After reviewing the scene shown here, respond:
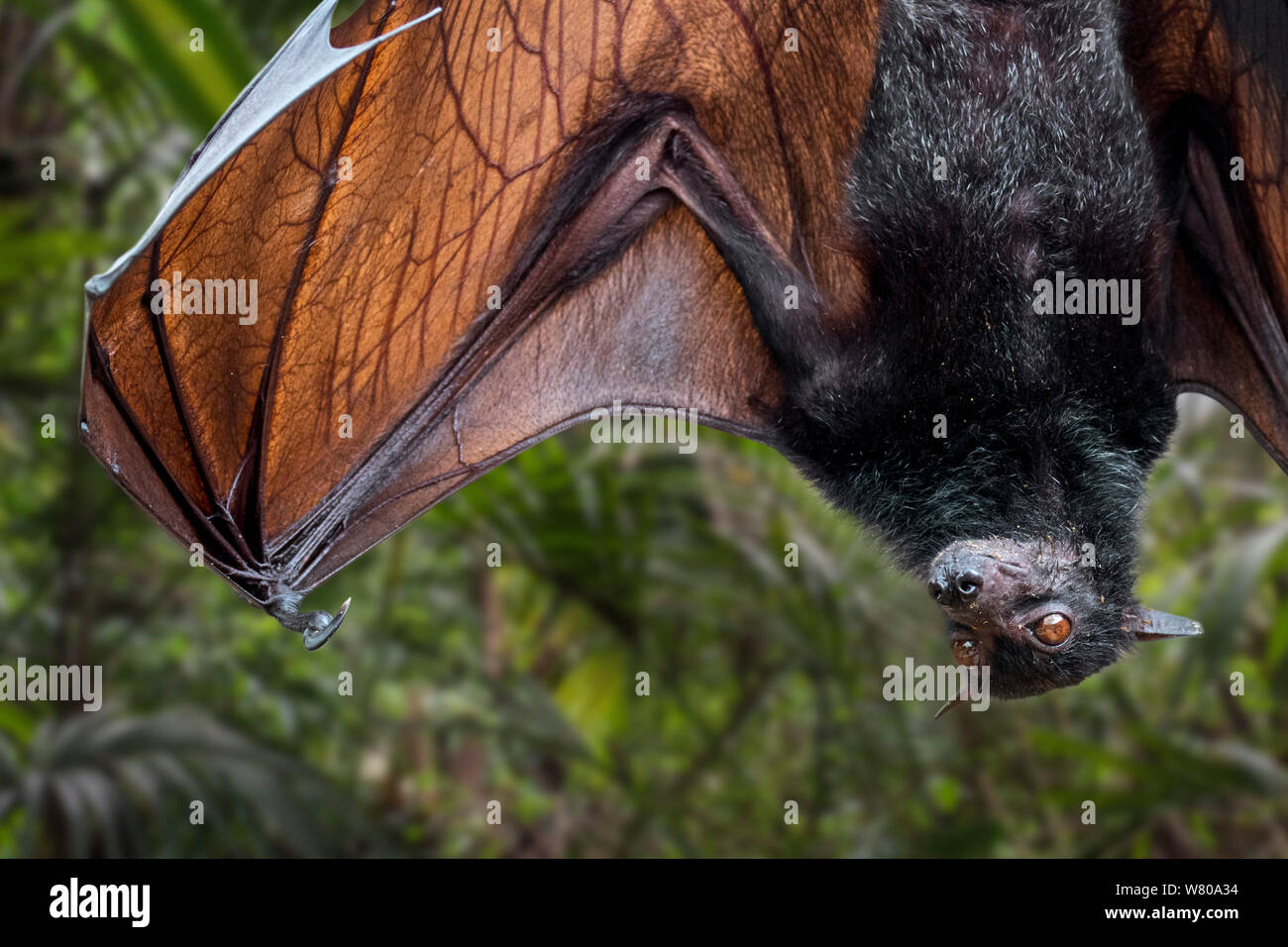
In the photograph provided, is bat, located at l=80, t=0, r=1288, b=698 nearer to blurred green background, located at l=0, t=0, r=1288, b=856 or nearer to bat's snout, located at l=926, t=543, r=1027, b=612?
bat's snout, located at l=926, t=543, r=1027, b=612

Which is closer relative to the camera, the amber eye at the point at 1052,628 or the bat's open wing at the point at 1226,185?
the amber eye at the point at 1052,628

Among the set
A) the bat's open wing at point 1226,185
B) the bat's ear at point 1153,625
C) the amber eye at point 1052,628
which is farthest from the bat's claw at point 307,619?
the bat's open wing at point 1226,185

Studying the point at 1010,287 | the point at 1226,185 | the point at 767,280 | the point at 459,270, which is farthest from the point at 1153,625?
the point at 459,270

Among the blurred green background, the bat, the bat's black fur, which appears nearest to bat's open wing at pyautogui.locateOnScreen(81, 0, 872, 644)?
the bat

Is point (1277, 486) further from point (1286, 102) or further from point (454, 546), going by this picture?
point (454, 546)

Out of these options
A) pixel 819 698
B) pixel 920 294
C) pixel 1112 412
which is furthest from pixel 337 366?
pixel 819 698

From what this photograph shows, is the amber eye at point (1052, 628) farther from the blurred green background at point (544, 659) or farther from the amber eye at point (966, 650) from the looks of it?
the blurred green background at point (544, 659)

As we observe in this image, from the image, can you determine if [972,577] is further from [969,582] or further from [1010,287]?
[1010,287]
